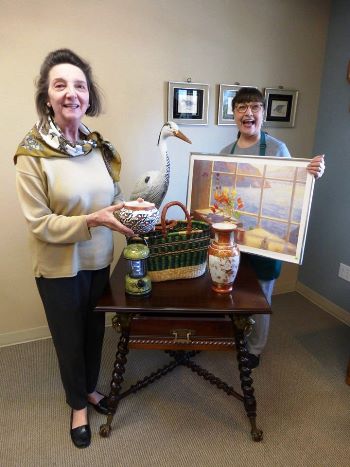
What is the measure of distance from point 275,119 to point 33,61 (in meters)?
1.61

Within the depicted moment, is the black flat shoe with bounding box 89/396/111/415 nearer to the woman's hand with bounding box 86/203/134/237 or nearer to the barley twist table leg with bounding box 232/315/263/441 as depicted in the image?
the barley twist table leg with bounding box 232/315/263/441

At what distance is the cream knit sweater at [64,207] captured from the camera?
1175 millimetres

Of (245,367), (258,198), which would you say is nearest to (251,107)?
(258,198)

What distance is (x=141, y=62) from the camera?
1.98 meters

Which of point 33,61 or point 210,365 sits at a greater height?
point 33,61

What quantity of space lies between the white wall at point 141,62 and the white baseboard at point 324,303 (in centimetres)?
→ 132

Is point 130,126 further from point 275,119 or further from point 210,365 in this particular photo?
point 210,365

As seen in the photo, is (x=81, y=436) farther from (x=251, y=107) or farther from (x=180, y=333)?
(x=251, y=107)

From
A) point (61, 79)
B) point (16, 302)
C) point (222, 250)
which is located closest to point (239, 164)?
point (222, 250)

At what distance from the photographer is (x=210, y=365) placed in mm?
1983

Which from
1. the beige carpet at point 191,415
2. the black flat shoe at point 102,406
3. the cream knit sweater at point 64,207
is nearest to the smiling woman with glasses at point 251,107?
the cream knit sweater at point 64,207

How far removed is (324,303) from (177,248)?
6.03 feet

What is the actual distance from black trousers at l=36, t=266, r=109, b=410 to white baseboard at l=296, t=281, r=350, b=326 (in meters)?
1.83

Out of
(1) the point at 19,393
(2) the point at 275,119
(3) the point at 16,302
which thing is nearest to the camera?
(1) the point at 19,393
